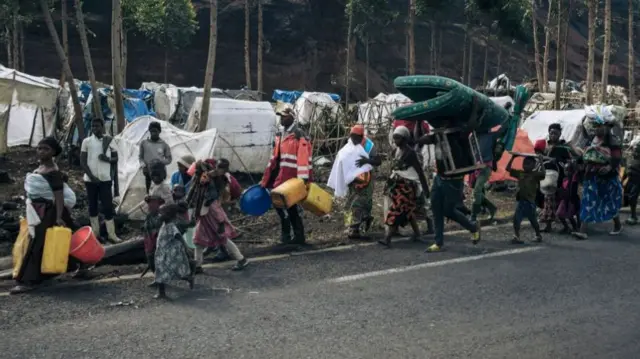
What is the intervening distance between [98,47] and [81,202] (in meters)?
35.7

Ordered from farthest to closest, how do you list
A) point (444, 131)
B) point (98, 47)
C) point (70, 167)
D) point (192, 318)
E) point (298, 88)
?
point (298, 88), point (98, 47), point (70, 167), point (444, 131), point (192, 318)

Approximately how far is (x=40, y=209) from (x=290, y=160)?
9.33 ft

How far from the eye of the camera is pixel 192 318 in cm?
501

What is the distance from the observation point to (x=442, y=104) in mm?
7008

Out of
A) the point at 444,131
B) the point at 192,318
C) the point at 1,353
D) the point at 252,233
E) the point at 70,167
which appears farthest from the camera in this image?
the point at 70,167

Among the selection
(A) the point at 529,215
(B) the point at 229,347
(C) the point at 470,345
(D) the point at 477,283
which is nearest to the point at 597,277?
(D) the point at 477,283

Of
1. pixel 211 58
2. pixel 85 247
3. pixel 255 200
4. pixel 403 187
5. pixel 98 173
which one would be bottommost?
pixel 85 247

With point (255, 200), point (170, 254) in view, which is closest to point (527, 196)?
point (255, 200)

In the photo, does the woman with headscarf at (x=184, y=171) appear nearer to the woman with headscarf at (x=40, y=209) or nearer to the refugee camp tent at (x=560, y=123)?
the woman with headscarf at (x=40, y=209)

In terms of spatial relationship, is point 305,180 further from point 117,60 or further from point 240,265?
point 117,60

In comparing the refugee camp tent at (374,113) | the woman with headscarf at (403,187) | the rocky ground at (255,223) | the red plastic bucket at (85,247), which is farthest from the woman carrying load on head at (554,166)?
the refugee camp tent at (374,113)

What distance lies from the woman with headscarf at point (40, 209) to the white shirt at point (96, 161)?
2319mm

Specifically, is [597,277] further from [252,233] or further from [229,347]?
[252,233]

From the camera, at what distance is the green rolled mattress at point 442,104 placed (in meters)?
7.04
